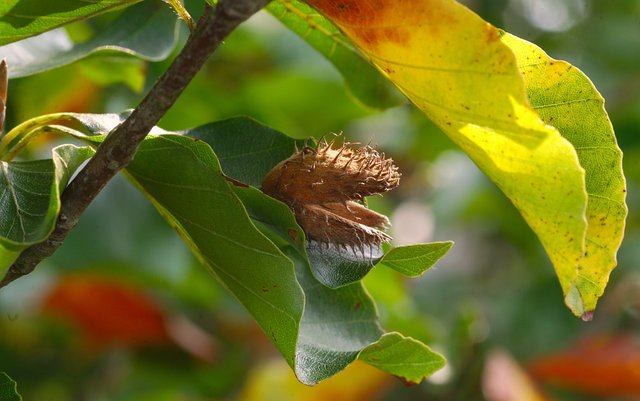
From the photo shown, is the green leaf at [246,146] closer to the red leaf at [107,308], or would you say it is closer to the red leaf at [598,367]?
the red leaf at [107,308]

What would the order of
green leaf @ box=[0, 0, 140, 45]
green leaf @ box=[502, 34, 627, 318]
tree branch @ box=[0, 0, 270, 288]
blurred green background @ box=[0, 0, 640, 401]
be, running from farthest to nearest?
blurred green background @ box=[0, 0, 640, 401] < green leaf @ box=[0, 0, 140, 45] < green leaf @ box=[502, 34, 627, 318] < tree branch @ box=[0, 0, 270, 288]

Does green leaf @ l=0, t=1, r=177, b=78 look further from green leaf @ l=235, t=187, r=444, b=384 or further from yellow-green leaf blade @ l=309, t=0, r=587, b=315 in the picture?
yellow-green leaf blade @ l=309, t=0, r=587, b=315

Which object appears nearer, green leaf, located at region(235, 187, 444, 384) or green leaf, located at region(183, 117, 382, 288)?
green leaf, located at region(235, 187, 444, 384)

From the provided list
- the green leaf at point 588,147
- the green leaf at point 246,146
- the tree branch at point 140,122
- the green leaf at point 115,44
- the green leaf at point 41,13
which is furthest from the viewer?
the green leaf at point 115,44

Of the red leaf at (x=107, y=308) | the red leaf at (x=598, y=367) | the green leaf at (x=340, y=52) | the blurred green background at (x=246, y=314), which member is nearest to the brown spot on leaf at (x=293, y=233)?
the green leaf at (x=340, y=52)

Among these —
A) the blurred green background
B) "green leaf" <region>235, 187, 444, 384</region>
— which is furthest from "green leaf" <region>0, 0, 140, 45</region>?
the blurred green background

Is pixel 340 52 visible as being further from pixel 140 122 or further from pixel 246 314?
pixel 246 314
